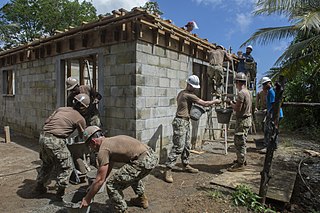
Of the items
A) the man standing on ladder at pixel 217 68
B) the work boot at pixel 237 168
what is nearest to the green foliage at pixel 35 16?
the man standing on ladder at pixel 217 68

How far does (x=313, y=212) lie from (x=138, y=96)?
3.57 metres

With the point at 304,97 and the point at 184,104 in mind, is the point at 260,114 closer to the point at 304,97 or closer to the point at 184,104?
the point at 184,104

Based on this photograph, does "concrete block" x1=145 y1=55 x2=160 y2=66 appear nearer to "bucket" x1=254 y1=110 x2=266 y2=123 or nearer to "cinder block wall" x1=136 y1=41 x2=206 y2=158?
"cinder block wall" x1=136 y1=41 x2=206 y2=158

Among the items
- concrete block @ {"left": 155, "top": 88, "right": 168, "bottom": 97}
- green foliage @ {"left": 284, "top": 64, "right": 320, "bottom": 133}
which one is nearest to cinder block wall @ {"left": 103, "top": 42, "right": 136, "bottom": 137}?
concrete block @ {"left": 155, "top": 88, "right": 168, "bottom": 97}

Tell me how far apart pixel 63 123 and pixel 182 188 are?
7.84 ft

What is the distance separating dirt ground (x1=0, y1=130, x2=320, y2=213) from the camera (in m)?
3.42

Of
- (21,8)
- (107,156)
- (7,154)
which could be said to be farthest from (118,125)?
(21,8)

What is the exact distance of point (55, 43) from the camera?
6852mm

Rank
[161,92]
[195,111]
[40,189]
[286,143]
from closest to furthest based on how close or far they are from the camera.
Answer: [40,189], [195,111], [161,92], [286,143]

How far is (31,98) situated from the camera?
27.9 ft

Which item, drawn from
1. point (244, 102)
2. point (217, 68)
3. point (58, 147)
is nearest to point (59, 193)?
point (58, 147)

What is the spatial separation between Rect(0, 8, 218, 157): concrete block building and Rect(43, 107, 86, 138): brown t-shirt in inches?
54.5

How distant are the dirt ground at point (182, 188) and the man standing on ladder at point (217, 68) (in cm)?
222

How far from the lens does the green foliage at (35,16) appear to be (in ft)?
71.3
